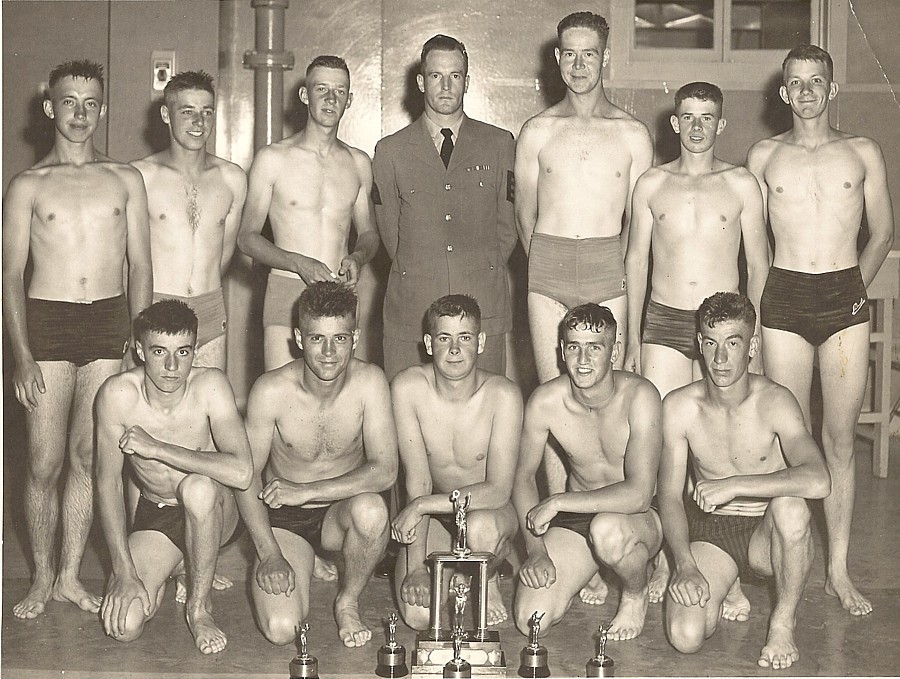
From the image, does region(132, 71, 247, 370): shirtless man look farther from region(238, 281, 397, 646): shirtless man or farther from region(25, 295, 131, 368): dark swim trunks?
region(238, 281, 397, 646): shirtless man

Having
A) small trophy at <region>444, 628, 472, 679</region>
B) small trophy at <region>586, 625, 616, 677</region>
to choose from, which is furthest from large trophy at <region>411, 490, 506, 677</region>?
small trophy at <region>586, 625, 616, 677</region>

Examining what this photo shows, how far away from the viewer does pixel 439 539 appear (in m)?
5.64

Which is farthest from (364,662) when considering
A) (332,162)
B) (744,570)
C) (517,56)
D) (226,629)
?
(517,56)

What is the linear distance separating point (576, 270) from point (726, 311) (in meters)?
0.91

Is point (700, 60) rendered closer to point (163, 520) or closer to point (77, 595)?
point (163, 520)

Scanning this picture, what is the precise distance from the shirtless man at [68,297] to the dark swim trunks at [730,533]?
2.77 meters

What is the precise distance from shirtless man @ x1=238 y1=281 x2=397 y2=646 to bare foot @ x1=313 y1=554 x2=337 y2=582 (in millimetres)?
531

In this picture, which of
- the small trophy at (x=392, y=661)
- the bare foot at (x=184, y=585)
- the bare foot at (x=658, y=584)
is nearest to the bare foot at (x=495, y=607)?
the bare foot at (x=658, y=584)

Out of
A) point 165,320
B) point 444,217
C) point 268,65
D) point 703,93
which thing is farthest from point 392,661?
point 268,65

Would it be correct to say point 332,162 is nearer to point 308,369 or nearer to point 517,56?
point 308,369

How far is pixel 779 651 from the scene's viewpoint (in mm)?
4867

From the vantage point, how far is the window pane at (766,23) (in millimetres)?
17266

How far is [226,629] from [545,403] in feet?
5.73

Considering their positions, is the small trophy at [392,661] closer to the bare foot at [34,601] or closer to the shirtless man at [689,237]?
the bare foot at [34,601]
